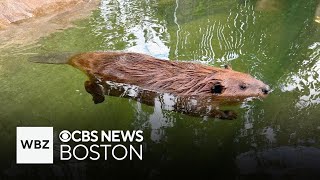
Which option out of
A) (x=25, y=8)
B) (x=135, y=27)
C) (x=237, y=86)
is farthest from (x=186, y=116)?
(x=25, y=8)

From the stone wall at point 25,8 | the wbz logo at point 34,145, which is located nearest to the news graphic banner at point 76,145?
the wbz logo at point 34,145

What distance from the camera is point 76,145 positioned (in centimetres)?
340

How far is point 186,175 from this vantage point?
2955mm

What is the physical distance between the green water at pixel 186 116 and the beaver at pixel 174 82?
120 millimetres

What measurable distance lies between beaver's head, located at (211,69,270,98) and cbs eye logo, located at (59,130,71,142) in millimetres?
1378

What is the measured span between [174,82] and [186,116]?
20.1 inches

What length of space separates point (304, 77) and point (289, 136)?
122 cm

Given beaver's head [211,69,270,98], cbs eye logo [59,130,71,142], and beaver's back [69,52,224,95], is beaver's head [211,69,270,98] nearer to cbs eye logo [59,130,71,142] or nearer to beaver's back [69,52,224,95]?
beaver's back [69,52,224,95]

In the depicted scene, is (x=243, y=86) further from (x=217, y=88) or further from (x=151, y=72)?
(x=151, y=72)

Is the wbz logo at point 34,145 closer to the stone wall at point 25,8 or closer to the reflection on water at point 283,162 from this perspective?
the reflection on water at point 283,162

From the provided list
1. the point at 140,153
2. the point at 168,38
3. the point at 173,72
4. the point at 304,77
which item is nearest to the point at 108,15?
the point at 168,38

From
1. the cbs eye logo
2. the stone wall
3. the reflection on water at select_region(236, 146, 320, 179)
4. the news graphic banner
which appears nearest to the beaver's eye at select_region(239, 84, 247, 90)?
the reflection on water at select_region(236, 146, 320, 179)

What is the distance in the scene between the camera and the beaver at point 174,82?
3.93 metres

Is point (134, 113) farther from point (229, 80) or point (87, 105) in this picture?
point (229, 80)
